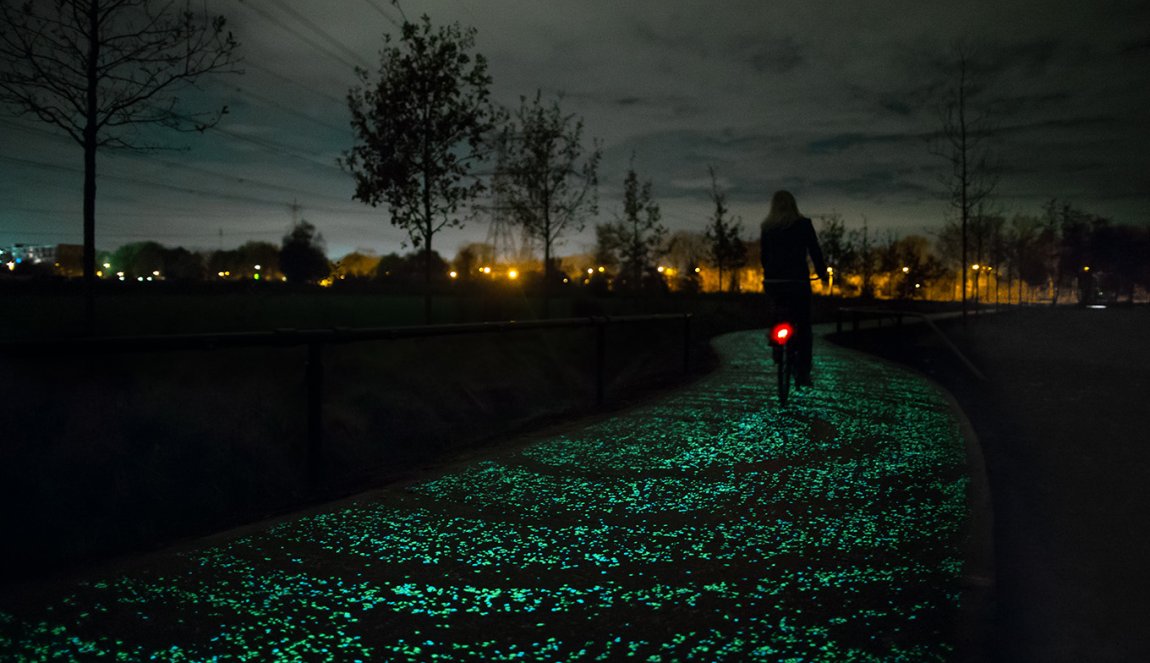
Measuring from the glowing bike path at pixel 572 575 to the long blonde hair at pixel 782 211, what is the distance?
372 cm

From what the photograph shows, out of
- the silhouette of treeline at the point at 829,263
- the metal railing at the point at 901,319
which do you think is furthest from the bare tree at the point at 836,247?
the metal railing at the point at 901,319

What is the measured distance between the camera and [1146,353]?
60.2 ft

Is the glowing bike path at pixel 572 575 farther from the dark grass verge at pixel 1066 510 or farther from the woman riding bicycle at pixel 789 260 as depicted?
the woman riding bicycle at pixel 789 260

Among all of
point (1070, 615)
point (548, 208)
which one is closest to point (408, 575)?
point (1070, 615)

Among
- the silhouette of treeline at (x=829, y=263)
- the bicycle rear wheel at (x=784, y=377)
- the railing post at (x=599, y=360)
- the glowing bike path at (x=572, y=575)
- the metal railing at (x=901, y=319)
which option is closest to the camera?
the glowing bike path at (x=572, y=575)

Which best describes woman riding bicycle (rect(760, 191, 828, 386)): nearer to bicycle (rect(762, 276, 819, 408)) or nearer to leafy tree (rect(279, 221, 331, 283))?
bicycle (rect(762, 276, 819, 408))

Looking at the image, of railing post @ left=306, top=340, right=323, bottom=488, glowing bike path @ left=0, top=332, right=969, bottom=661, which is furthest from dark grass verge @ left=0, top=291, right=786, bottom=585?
glowing bike path @ left=0, top=332, right=969, bottom=661

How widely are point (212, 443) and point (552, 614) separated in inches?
293

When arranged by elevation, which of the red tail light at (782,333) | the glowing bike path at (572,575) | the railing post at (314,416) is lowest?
the glowing bike path at (572,575)

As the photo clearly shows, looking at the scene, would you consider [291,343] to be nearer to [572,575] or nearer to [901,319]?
[572,575]

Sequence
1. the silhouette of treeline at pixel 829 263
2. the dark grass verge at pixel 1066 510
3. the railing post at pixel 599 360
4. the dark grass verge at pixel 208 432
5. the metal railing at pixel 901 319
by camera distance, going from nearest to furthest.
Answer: the dark grass verge at pixel 1066 510 → the dark grass verge at pixel 208 432 → the railing post at pixel 599 360 → the metal railing at pixel 901 319 → the silhouette of treeline at pixel 829 263

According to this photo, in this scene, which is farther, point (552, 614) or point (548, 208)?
point (548, 208)

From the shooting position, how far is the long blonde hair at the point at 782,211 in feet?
29.9

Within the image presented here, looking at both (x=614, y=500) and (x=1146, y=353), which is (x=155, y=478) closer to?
(x=614, y=500)
